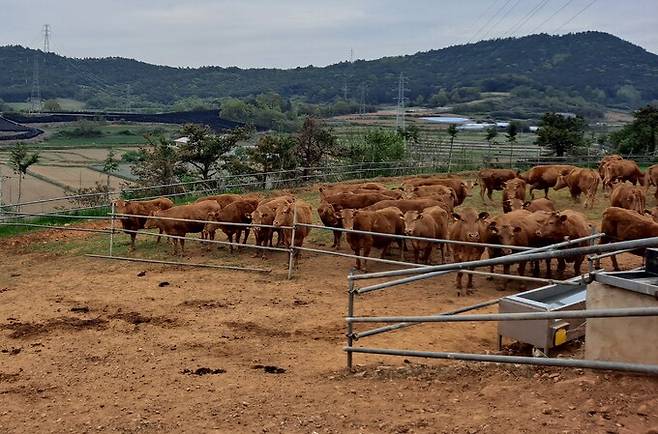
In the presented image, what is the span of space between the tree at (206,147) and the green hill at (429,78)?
83331mm

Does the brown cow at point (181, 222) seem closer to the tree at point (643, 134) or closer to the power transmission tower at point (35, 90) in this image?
the tree at point (643, 134)

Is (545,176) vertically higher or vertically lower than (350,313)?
higher

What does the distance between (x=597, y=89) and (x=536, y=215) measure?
125 meters

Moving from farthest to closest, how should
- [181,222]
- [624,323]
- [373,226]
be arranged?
[181,222] < [373,226] < [624,323]

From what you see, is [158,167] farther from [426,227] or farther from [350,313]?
[350,313]

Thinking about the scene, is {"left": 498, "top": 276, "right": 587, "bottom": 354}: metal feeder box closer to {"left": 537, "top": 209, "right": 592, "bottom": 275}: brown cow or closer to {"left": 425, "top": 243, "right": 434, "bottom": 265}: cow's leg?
{"left": 537, "top": 209, "right": 592, "bottom": 275}: brown cow

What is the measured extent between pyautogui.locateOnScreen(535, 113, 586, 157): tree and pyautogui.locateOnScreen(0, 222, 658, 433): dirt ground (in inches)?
903

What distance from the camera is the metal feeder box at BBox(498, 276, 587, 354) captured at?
23.2 feet

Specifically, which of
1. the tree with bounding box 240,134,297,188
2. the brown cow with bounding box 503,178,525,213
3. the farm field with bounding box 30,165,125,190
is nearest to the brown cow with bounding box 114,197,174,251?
the brown cow with bounding box 503,178,525,213

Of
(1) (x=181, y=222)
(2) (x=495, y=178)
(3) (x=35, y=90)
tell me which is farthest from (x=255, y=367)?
(3) (x=35, y=90)

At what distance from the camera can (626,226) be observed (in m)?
12.4

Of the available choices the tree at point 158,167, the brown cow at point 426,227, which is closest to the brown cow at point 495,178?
the brown cow at point 426,227

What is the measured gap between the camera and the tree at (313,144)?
100 ft

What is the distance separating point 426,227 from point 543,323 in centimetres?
619
